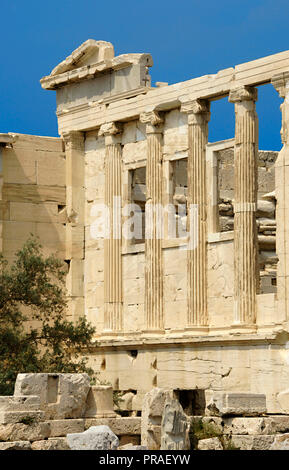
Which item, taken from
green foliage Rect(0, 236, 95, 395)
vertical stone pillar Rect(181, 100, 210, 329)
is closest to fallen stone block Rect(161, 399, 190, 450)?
green foliage Rect(0, 236, 95, 395)

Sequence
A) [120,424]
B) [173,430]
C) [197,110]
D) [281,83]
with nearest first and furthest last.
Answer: [173,430]
[120,424]
[281,83]
[197,110]

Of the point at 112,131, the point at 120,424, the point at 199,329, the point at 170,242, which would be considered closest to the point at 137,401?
the point at 199,329

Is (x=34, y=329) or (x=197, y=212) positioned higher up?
(x=197, y=212)

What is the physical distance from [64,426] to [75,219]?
372 inches

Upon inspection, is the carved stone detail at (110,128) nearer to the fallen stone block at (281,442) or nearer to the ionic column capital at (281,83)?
the ionic column capital at (281,83)

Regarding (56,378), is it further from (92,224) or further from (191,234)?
(92,224)

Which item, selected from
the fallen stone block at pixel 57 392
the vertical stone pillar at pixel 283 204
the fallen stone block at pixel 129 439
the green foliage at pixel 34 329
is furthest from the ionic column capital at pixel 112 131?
the fallen stone block at pixel 129 439

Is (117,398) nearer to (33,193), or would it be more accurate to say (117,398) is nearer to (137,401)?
(137,401)

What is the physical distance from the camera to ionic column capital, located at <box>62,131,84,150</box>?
99.6 ft

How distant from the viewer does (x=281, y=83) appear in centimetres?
2533

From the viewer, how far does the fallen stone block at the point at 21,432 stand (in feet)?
65.9

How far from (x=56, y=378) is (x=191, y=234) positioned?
19.9ft
